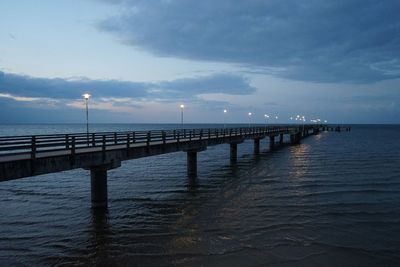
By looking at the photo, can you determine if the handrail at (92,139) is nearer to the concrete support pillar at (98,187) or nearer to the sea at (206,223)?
the concrete support pillar at (98,187)

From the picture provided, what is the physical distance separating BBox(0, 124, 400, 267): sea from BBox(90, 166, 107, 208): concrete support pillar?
562 mm

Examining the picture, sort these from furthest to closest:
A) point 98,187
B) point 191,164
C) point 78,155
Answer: point 191,164 → point 98,187 → point 78,155

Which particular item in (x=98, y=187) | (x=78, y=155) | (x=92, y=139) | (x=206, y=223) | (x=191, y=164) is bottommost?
(x=206, y=223)

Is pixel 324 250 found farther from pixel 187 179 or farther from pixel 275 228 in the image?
pixel 187 179

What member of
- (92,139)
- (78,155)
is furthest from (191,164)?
(78,155)

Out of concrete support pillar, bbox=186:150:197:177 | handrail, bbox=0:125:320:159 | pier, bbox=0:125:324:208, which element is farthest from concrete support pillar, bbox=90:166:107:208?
concrete support pillar, bbox=186:150:197:177

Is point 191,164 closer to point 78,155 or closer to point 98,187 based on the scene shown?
point 98,187

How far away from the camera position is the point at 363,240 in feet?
45.9

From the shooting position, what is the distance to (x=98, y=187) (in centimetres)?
1947

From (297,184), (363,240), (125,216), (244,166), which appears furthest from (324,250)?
(244,166)

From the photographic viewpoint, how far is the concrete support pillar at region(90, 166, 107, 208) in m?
19.2

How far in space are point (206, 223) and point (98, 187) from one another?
6.69m

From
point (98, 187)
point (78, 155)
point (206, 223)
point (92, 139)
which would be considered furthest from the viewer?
point (92, 139)

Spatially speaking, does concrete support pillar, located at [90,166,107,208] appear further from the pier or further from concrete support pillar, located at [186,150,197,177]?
concrete support pillar, located at [186,150,197,177]
